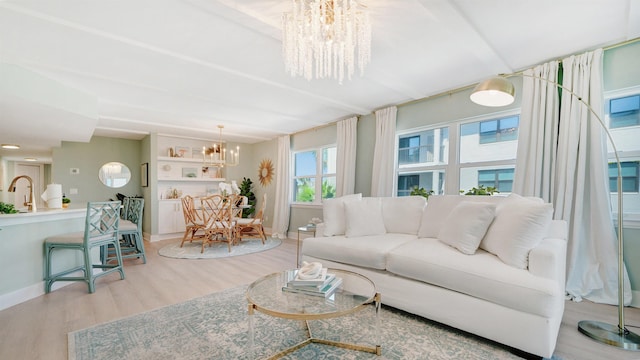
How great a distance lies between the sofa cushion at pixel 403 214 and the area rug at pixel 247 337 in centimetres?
101

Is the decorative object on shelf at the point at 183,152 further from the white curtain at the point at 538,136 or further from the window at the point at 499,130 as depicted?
the white curtain at the point at 538,136

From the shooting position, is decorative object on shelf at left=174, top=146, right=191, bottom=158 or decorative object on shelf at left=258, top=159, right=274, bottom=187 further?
decorative object on shelf at left=258, top=159, right=274, bottom=187

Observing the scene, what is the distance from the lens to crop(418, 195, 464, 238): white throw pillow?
2.70m

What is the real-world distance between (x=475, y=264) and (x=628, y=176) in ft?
6.77

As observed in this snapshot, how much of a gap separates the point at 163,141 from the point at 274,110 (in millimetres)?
3242

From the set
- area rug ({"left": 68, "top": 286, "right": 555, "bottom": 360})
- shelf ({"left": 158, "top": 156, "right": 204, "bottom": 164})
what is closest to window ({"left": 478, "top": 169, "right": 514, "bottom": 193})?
area rug ({"left": 68, "top": 286, "right": 555, "bottom": 360})

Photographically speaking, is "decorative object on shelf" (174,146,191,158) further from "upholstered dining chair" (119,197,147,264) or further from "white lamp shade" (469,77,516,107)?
"white lamp shade" (469,77,516,107)

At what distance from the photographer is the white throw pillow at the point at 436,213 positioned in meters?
2.70

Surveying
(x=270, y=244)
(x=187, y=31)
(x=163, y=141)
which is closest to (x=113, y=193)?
(x=163, y=141)

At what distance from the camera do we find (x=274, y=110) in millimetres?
4445

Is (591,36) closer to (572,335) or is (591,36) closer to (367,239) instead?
(572,335)

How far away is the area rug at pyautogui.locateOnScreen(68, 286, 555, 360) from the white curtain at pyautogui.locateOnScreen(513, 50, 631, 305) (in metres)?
1.59

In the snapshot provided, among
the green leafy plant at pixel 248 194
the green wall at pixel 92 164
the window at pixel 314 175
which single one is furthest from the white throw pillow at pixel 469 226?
the green wall at pixel 92 164

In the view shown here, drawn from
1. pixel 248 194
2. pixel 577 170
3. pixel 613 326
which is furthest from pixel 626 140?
pixel 248 194
